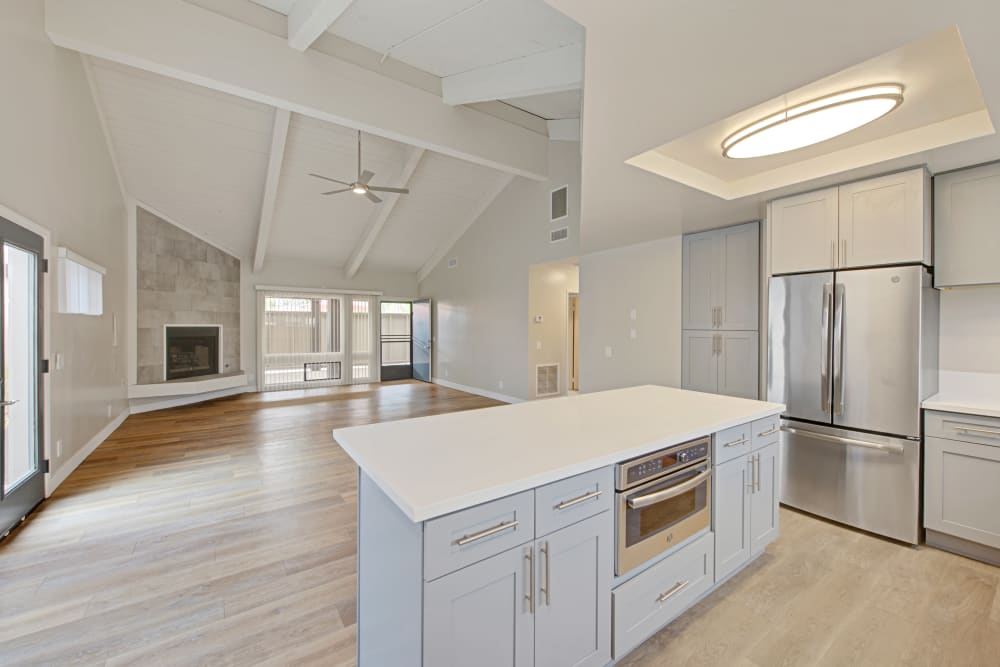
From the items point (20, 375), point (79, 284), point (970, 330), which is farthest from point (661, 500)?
point (79, 284)

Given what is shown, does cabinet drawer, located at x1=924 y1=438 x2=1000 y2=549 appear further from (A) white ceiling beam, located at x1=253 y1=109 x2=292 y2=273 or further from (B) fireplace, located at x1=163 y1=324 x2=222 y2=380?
(B) fireplace, located at x1=163 y1=324 x2=222 y2=380

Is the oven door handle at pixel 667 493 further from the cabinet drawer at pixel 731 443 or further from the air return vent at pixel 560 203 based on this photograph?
the air return vent at pixel 560 203

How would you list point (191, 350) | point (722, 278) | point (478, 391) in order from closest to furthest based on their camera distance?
point (722, 278), point (191, 350), point (478, 391)

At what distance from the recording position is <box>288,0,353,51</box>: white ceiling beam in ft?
11.1

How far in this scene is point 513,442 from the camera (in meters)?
1.58

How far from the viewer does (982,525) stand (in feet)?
7.56

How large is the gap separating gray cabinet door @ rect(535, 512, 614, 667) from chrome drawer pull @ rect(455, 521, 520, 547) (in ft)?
0.48

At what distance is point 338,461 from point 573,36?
15.3 ft

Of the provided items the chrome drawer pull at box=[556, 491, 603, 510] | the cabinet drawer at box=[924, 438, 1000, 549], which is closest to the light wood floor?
the cabinet drawer at box=[924, 438, 1000, 549]

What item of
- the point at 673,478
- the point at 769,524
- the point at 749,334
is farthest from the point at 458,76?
the point at 769,524

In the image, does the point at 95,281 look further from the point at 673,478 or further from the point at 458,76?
the point at 673,478

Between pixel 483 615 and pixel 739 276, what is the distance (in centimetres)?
374

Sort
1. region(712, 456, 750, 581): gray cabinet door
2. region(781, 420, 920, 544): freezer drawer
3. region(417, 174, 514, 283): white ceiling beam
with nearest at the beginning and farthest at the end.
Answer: region(712, 456, 750, 581): gray cabinet door < region(781, 420, 920, 544): freezer drawer < region(417, 174, 514, 283): white ceiling beam

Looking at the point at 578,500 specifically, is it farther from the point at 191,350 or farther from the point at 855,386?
the point at 191,350
